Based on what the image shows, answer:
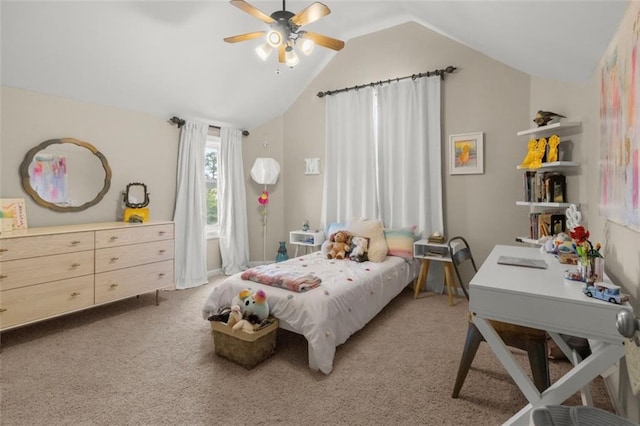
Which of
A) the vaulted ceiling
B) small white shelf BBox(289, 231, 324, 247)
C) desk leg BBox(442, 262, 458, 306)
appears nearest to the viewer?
the vaulted ceiling

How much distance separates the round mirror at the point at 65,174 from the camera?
2.92 m

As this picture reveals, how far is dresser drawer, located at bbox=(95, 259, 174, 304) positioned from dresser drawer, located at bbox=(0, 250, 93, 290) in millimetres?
176

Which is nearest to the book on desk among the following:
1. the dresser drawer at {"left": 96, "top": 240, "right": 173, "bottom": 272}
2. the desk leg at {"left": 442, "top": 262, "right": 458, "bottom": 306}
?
the desk leg at {"left": 442, "top": 262, "right": 458, "bottom": 306}

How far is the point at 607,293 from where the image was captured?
118 cm

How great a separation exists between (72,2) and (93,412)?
291cm

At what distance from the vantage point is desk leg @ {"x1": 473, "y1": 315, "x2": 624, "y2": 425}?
1.19 metres

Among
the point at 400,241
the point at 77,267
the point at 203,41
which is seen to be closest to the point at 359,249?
the point at 400,241

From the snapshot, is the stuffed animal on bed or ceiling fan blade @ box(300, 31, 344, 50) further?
ceiling fan blade @ box(300, 31, 344, 50)

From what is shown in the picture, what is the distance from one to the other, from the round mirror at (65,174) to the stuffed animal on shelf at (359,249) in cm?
272

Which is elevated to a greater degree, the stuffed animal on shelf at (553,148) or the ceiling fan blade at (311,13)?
the ceiling fan blade at (311,13)

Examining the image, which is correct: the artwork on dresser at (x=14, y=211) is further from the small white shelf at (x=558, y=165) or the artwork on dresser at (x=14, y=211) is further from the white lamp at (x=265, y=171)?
the small white shelf at (x=558, y=165)

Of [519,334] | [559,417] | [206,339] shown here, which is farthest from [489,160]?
[206,339]

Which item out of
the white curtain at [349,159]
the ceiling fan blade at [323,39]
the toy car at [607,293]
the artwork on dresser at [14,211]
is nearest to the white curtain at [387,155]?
the white curtain at [349,159]

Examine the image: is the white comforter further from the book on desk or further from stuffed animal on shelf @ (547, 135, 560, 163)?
stuffed animal on shelf @ (547, 135, 560, 163)
